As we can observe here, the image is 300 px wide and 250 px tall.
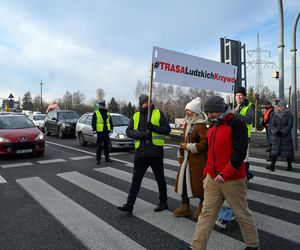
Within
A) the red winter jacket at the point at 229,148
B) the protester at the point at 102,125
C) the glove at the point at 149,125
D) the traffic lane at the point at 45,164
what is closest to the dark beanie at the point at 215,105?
the red winter jacket at the point at 229,148

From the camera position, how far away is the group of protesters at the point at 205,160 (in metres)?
3.33

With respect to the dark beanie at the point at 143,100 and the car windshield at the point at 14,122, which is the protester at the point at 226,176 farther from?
the car windshield at the point at 14,122

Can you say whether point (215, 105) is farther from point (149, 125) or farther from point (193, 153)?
point (149, 125)

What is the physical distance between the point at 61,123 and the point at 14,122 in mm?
7727

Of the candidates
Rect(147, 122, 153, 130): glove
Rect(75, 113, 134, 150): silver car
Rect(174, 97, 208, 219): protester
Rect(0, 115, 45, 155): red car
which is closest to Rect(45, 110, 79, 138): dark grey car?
Rect(75, 113, 134, 150): silver car

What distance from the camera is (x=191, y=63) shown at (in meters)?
12.6

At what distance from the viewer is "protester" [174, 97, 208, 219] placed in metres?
4.43

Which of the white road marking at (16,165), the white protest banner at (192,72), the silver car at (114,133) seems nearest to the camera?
the white road marking at (16,165)

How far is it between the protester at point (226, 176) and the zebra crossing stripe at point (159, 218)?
594mm

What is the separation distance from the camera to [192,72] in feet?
41.5

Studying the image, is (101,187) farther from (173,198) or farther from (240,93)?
(240,93)

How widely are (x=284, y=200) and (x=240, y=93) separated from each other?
2131 millimetres

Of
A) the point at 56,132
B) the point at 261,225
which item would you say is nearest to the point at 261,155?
the point at 261,225

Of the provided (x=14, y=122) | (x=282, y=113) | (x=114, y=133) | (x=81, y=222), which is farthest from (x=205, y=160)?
(x=14, y=122)
